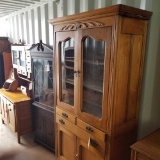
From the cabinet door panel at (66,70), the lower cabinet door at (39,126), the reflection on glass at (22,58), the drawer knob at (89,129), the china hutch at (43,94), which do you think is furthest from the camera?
the reflection on glass at (22,58)

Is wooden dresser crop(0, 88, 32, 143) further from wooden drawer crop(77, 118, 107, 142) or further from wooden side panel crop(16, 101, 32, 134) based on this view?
wooden drawer crop(77, 118, 107, 142)

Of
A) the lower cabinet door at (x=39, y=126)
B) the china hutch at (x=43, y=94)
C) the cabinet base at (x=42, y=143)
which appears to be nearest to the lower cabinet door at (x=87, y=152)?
the china hutch at (x=43, y=94)

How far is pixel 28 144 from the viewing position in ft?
9.19

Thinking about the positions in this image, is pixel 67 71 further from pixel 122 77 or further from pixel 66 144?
pixel 66 144

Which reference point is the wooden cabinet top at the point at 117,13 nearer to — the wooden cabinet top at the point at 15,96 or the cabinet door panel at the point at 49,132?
the cabinet door panel at the point at 49,132

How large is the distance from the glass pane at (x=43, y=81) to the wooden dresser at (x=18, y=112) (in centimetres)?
24

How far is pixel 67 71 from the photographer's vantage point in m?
1.82

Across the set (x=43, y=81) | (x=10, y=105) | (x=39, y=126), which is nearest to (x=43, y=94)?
(x=43, y=81)

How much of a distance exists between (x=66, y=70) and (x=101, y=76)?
0.53 m

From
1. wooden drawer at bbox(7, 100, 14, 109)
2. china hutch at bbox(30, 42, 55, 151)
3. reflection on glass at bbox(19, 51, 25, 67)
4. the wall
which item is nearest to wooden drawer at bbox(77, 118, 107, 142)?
the wall

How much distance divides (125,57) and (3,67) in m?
3.28

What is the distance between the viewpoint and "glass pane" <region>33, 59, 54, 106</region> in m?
2.45

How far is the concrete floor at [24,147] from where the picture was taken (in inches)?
98.7

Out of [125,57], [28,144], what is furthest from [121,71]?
[28,144]
